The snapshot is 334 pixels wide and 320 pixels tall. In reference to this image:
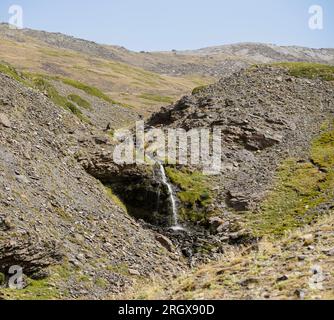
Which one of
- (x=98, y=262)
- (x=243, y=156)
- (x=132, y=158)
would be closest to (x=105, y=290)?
(x=98, y=262)

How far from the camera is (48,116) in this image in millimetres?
39188

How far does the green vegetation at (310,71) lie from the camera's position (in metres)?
62.1

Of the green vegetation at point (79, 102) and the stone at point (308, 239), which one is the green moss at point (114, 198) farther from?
the green vegetation at point (79, 102)

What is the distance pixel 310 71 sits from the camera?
2509 inches

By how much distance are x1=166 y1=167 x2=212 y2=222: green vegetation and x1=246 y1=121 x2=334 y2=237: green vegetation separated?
401cm

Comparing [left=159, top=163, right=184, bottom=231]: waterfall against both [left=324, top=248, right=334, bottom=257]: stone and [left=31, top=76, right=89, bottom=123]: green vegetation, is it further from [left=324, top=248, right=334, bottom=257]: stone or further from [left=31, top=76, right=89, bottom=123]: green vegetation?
[left=31, top=76, right=89, bottom=123]: green vegetation

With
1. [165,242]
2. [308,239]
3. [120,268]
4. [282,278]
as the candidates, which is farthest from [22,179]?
[282,278]

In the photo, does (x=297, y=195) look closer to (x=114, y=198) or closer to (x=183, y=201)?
(x=183, y=201)

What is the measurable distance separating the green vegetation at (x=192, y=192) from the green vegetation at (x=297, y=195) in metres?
4.01

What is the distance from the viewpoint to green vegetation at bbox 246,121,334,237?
33.6 metres

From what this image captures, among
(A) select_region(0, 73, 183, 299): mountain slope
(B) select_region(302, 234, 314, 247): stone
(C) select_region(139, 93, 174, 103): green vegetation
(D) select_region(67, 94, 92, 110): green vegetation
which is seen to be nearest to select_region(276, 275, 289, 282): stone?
(B) select_region(302, 234, 314, 247): stone

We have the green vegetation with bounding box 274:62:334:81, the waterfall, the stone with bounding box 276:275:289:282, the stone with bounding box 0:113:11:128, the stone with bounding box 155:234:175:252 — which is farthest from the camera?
the green vegetation with bounding box 274:62:334:81

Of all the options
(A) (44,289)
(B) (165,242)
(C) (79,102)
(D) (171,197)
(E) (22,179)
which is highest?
(C) (79,102)

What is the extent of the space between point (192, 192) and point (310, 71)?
3297cm
